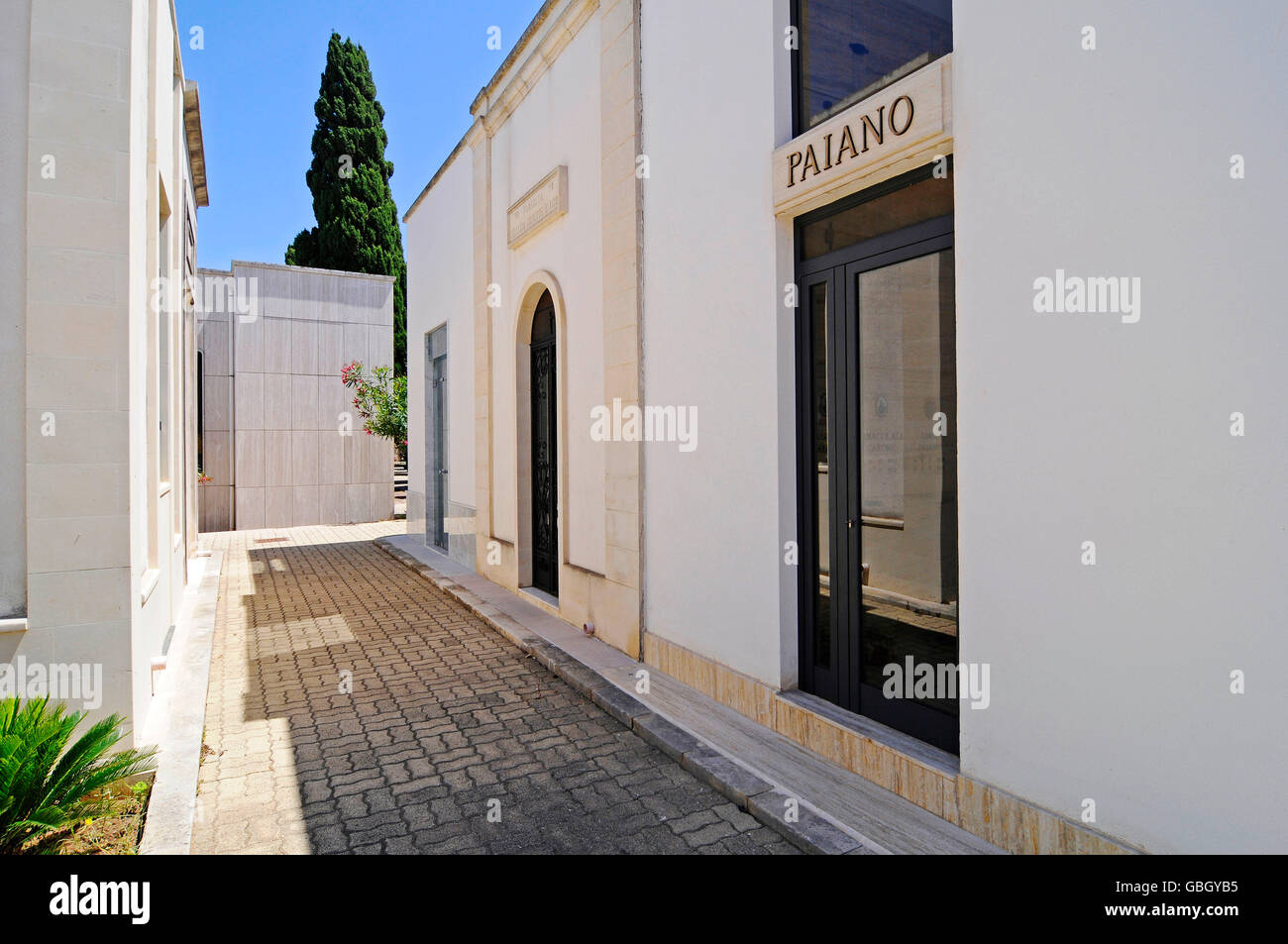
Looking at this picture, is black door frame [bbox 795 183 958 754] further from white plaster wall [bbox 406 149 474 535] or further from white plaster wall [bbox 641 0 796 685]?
white plaster wall [bbox 406 149 474 535]

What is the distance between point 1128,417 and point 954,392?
3.22 ft

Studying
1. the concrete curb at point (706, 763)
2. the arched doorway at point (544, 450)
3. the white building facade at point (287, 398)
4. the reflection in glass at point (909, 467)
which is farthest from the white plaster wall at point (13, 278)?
the white building facade at point (287, 398)

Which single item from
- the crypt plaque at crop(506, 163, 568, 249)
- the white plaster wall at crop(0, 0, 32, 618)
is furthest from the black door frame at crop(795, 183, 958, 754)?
the white plaster wall at crop(0, 0, 32, 618)

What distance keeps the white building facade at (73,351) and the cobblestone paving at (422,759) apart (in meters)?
0.96

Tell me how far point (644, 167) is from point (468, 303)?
4847 mm

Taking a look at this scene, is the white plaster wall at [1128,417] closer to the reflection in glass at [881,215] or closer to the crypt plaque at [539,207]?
the reflection in glass at [881,215]

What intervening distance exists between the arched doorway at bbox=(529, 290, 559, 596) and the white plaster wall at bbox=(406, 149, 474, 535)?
1879 millimetres

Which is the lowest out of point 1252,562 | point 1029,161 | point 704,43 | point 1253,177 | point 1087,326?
point 1252,562

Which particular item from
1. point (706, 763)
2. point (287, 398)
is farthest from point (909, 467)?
point (287, 398)

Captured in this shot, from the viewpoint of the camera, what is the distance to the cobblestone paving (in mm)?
3514
